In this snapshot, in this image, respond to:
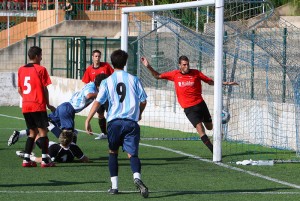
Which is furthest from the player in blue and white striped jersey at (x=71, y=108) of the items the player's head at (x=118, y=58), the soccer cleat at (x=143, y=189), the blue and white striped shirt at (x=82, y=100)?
the soccer cleat at (x=143, y=189)

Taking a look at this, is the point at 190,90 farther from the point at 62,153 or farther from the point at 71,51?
the point at 71,51

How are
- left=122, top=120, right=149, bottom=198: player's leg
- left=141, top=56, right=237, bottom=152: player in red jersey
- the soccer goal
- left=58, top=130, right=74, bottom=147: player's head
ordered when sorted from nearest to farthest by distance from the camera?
left=122, top=120, right=149, bottom=198: player's leg → left=58, top=130, right=74, bottom=147: player's head → left=141, top=56, right=237, bottom=152: player in red jersey → the soccer goal

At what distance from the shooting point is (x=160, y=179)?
1240cm

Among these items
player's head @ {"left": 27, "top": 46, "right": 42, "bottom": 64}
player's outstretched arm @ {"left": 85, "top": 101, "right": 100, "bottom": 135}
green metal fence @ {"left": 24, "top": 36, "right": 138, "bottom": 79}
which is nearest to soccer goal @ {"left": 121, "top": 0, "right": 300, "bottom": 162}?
player's head @ {"left": 27, "top": 46, "right": 42, "bottom": 64}

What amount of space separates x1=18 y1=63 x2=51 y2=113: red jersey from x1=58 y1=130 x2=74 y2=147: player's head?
2.00 feet

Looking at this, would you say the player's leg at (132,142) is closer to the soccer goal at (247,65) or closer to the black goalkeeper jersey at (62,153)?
the black goalkeeper jersey at (62,153)

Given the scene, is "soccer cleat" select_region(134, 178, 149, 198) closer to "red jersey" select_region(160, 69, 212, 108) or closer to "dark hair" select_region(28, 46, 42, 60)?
"dark hair" select_region(28, 46, 42, 60)

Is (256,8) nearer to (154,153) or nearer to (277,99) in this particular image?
(277,99)

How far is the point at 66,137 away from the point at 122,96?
138 inches

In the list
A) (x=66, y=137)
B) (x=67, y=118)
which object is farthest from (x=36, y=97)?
(x=67, y=118)

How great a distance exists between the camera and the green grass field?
35.6 feet

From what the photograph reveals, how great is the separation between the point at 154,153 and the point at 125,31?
3.23 metres

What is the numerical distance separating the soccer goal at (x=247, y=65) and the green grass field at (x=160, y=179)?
102 cm

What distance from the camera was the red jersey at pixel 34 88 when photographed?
13.7 metres
